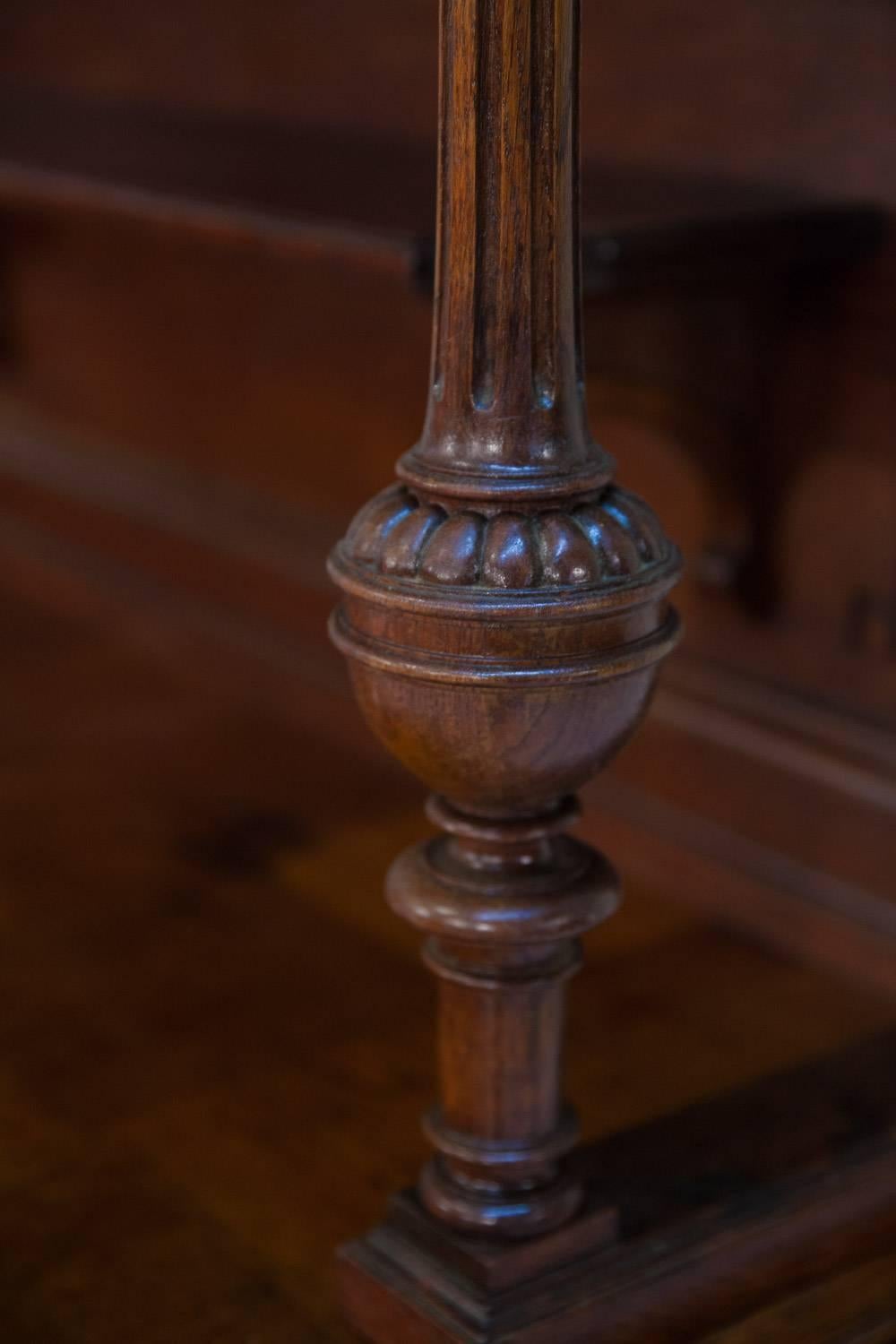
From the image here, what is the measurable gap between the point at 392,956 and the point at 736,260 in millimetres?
600

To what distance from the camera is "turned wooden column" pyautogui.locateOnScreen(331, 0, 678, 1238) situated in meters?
0.84

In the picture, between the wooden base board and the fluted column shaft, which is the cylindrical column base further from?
the fluted column shaft

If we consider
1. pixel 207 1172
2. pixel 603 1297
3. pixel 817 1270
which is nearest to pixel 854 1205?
pixel 817 1270

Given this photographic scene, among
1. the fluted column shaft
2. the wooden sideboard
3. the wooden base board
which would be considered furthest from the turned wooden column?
the wooden sideboard

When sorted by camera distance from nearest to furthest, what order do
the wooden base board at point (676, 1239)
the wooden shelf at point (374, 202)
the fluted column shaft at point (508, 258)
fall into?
the fluted column shaft at point (508, 258) → the wooden base board at point (676, 1239) → the wooden shelf at point (374, 202)

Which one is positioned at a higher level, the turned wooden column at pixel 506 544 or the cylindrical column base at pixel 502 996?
the turned wooden column at pixel 506 544

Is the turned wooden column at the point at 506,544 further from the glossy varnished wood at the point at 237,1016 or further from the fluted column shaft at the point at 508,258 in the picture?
the glossy varnished wood at the point at 237,1016

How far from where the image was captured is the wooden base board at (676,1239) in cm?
98

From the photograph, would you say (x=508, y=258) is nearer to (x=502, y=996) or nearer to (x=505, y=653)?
(x=505, y=653)

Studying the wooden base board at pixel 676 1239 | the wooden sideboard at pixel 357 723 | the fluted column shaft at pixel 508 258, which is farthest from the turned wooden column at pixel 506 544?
the wooden sideboard at pixel 357 723

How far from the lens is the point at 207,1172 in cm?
121

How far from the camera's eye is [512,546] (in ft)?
2.77

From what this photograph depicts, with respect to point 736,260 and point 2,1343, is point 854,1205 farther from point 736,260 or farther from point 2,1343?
point 736,260

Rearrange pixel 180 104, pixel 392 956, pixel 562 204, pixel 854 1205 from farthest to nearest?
pixel 180 104, pixel 392 956, pixel 854 1205, pixel 562 204
